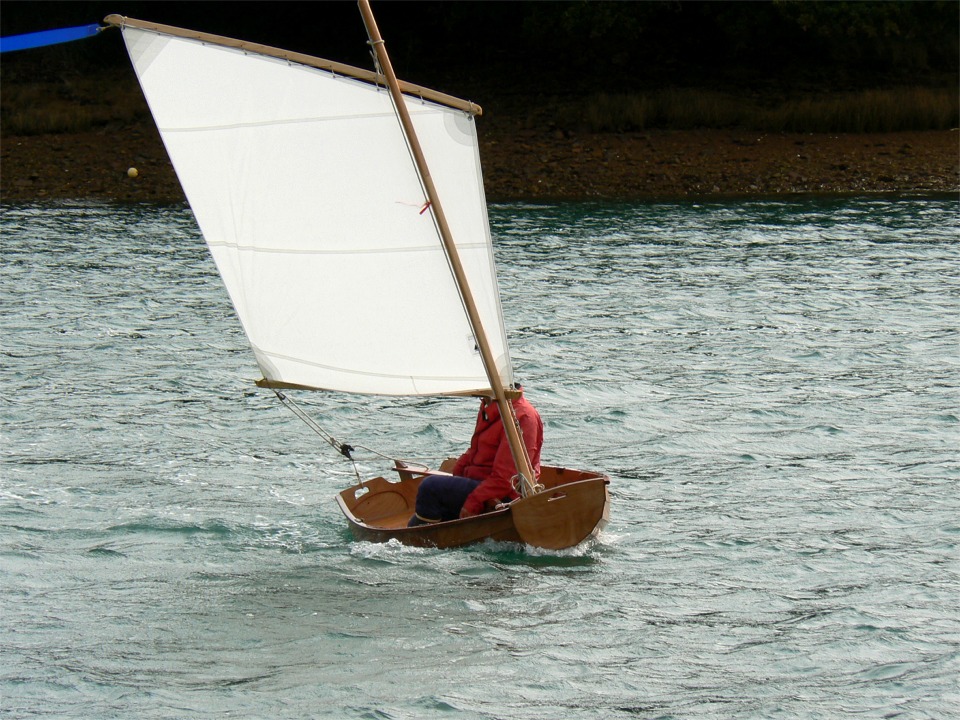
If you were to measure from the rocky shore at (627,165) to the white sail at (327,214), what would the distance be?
2521 centimetres

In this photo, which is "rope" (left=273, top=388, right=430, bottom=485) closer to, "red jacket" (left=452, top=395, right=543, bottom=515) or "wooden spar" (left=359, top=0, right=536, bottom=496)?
"red jacket" (left=452, top=395, right=543, bottom=515)

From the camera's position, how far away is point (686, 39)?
163 ft

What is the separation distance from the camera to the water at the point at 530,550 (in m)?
9.96

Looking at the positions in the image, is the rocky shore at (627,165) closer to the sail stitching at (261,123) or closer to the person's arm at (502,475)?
the sail stitching at (261,123)

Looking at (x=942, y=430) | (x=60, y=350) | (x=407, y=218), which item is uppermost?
(x=407, y=218)

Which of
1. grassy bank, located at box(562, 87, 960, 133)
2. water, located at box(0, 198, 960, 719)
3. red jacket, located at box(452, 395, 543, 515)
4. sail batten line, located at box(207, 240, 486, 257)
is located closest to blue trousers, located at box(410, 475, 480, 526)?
red jacket, located at box(452, 395, 543, 515)

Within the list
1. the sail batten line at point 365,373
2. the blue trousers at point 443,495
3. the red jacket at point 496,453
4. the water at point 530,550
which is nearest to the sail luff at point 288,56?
the sail batten line at point 365,373

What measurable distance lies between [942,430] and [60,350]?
13854 mm

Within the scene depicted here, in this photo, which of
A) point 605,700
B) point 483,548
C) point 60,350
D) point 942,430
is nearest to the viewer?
point 605,700

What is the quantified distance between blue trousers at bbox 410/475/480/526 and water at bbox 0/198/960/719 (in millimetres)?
460

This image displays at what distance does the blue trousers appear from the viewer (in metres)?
12.2

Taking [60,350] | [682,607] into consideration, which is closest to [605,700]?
[682,607]

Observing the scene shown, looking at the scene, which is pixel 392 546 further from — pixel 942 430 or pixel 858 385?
pixel 858 385

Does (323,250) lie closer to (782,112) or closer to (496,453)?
(496,453)
